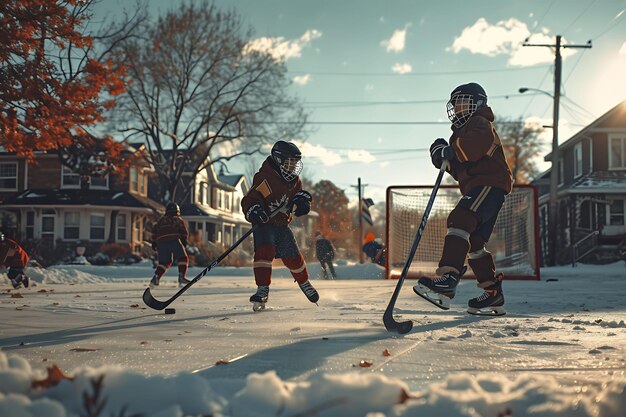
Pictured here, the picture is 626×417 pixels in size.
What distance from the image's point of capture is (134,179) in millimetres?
35531

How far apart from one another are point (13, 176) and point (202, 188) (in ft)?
45.0

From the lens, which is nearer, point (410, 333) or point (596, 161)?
point (410, 333)

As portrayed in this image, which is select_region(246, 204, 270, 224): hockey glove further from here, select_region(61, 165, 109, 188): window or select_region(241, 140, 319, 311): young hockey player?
select_region(61, 165, 109, 188): window

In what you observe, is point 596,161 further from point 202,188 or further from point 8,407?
point 8,407

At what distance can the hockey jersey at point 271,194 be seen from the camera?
5.78m

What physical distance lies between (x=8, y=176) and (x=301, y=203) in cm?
3389

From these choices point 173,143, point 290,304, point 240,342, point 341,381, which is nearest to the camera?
point 341,381

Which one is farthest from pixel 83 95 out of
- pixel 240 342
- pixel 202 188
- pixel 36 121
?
pixel 202 188

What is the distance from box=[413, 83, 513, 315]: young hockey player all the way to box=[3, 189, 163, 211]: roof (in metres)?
27.9

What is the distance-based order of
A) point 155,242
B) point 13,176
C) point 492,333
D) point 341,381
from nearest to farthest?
point 341,381
point 492,333
point 155,242
point 13,176

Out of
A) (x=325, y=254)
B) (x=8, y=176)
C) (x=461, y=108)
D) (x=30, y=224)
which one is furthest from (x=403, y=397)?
(x=8, y=176)

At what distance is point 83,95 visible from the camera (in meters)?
11.3

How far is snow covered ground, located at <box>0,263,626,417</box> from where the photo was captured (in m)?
1.77

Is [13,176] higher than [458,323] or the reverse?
higher
